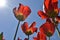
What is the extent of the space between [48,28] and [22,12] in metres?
0.09

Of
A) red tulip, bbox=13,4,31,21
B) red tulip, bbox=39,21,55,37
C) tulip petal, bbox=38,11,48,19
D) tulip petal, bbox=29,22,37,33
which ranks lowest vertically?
red tulip, bbox=39,21,55,37

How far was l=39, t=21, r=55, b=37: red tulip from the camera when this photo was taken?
24 cm

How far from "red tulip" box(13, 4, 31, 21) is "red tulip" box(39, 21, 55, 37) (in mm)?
66

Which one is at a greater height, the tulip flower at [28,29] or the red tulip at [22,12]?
the red tulip at [22,12]

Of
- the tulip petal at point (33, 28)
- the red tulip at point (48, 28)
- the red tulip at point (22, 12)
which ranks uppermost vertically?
the red tulip at point (22, 12)

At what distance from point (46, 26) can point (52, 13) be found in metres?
0.03

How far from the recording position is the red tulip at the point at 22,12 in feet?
0.98

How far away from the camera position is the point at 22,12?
1.02 ft

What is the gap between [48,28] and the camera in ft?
0.81

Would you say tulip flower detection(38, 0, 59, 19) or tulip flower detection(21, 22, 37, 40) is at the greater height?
tulip flower detection(38, 0, 59, 19)

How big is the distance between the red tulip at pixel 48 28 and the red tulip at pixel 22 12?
0.07 m

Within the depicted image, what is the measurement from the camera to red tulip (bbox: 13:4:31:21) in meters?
0.30

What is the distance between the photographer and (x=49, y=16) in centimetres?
25

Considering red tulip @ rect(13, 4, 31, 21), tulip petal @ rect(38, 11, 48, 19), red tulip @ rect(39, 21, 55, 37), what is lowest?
red tulip @ rect(39, 21, 55, 37)
